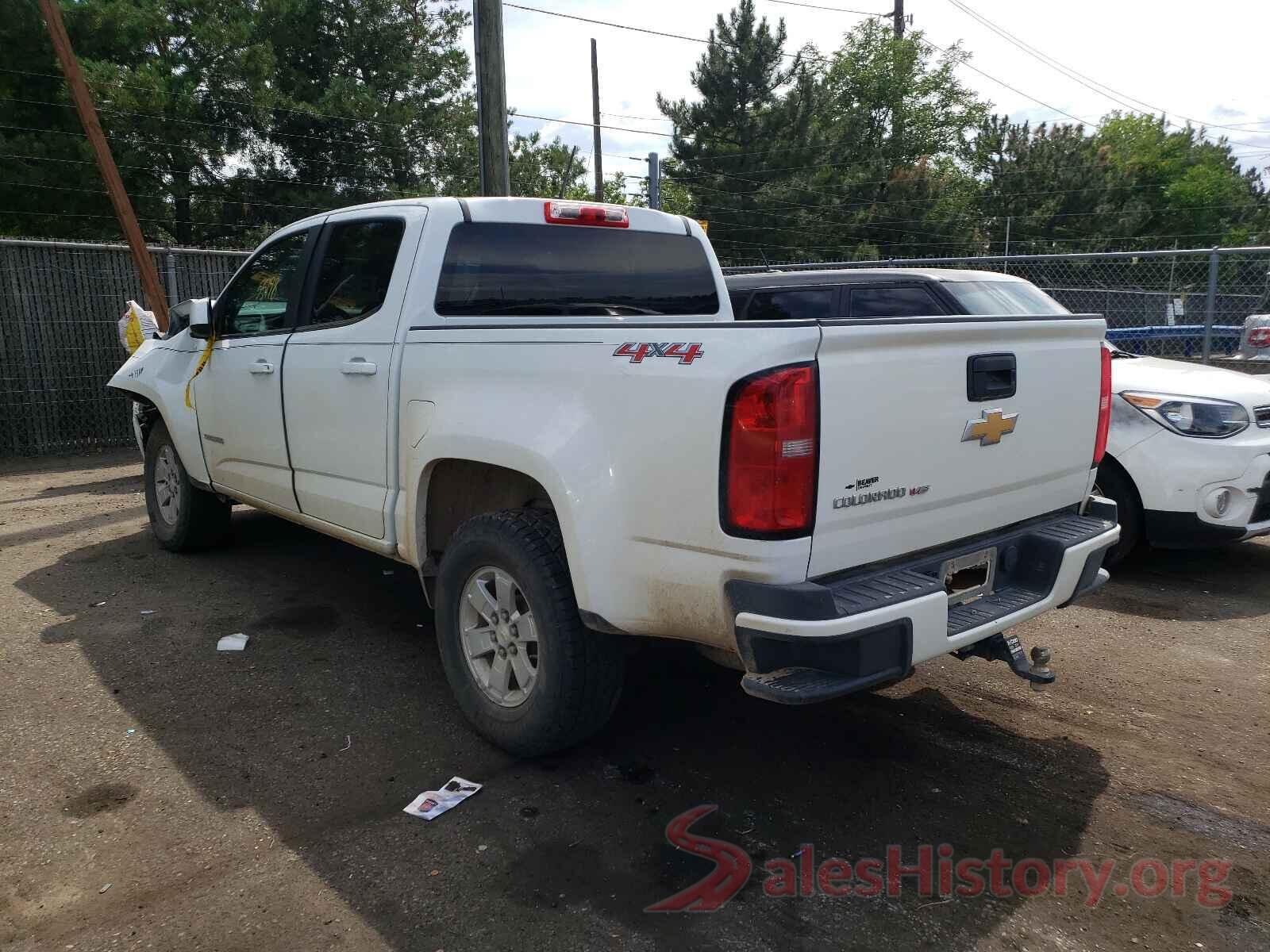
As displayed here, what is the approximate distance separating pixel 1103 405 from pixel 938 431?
1.15m

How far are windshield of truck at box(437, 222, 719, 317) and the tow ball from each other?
2049 millimetres

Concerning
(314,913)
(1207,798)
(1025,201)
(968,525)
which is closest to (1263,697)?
(1207,798)

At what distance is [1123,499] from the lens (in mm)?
5527

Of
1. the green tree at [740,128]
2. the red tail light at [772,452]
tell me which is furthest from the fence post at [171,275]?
the green tree at [740,128]

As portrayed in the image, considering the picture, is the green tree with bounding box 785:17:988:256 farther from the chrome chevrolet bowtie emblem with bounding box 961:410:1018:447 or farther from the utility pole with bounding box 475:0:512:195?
the chrome chevrolet bowtie emblem with bounding box 961:410:1018:447

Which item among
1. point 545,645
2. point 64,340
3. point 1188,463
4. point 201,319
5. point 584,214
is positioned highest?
point 584,214

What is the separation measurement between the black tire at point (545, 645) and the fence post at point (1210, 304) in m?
8.16

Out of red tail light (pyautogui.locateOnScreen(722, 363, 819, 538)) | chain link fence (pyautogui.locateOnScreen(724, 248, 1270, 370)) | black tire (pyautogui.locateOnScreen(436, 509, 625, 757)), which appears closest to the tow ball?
red tail light (pyautogui.locateOnScreen(722, 363, 819, 538))

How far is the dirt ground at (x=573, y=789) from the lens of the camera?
254 centimetres

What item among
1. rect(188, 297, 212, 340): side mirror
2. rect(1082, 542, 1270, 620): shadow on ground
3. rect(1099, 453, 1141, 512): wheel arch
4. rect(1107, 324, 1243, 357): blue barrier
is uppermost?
rect(188, 297, 212, 340): side mirror

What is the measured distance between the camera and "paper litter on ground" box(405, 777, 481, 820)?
10.1 ft

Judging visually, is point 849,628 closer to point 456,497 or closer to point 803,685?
point 803,685

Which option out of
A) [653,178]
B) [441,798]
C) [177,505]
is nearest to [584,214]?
[441,798]

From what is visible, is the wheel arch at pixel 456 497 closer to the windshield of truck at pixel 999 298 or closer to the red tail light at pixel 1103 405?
the red tail light at pixel 1103 405
